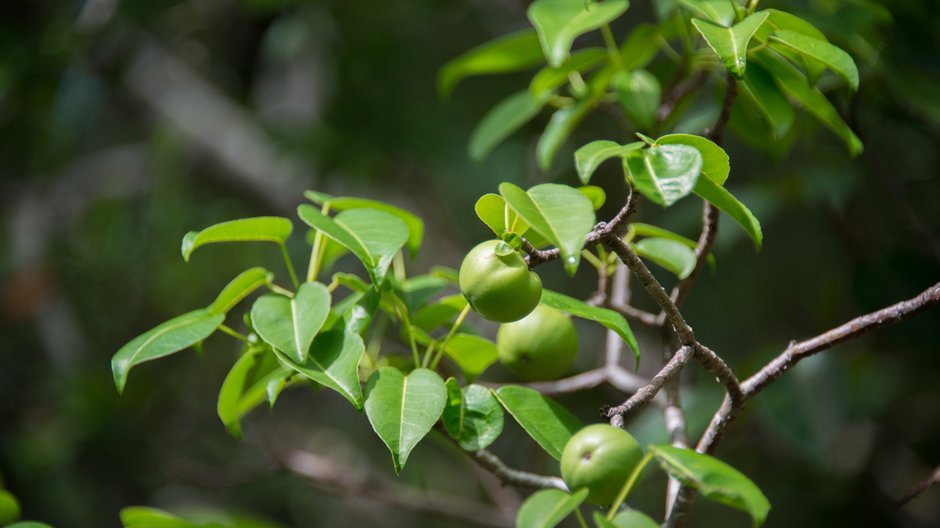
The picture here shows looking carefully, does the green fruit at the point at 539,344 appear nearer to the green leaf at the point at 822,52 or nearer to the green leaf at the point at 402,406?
the green leaf at the point at 402,406

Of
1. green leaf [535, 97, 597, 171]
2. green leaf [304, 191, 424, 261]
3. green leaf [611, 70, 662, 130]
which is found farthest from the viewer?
green leaf [535, 97, 597, 171]

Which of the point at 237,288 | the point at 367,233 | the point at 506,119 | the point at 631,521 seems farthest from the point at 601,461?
the point at 506,119

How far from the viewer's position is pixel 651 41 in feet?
4.55

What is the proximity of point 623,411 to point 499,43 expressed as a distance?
91 centimetres

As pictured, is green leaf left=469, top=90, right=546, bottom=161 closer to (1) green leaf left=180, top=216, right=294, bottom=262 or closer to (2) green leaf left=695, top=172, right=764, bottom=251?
(1) green leaf left=180, top=216, right=294, bottom=262

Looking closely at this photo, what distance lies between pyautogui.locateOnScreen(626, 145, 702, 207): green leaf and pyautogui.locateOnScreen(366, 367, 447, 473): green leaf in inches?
11.4

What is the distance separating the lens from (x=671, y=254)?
3.56 feet

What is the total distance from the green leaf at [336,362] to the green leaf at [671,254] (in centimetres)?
39

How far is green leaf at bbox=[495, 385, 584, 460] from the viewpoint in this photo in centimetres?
88

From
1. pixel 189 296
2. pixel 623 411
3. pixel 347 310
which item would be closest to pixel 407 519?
pixel 189 296

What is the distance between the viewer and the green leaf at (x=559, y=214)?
70 centimetres

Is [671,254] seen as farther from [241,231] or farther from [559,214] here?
[241,231]

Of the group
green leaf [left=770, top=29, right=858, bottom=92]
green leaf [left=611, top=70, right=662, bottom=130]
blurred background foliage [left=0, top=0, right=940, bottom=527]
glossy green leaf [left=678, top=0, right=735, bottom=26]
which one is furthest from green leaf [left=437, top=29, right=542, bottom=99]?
green leaf [left=770, top=29, right=858, bottom=92]

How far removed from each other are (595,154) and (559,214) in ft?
0.25
